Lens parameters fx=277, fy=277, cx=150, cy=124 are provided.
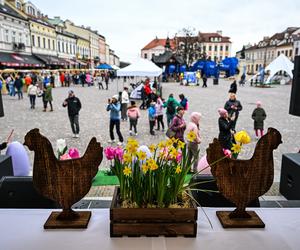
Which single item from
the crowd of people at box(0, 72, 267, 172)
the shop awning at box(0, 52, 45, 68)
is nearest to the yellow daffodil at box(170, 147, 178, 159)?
the crowd of people at box(0, 72, 267, 172)

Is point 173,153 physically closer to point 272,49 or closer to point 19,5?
point 19,5

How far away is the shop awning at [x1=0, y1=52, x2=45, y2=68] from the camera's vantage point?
29.1 m

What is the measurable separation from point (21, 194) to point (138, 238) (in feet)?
5.65

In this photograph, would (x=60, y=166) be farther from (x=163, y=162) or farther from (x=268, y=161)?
(x=268, y=161)

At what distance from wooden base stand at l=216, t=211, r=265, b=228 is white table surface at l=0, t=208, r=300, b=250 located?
3cm

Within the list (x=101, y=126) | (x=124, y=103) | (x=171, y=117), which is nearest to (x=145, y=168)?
(x=171, y=117)

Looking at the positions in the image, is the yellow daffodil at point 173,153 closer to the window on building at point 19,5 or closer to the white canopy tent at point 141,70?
the white canopy tent at point 141,70

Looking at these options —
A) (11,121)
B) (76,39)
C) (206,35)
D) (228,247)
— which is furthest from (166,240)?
(206,35)

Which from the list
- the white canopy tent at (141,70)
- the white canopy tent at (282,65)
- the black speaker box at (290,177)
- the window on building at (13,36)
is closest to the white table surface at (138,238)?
the black speaker box at (290,177)

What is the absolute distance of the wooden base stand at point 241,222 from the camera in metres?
1.61

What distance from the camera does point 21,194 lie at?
272cm

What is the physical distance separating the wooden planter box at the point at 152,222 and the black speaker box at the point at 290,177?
10.8ft

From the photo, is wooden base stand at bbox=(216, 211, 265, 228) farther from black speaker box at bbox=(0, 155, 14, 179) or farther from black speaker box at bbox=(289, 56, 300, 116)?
black speaker box at bbox=(0, 155, 14, 179)

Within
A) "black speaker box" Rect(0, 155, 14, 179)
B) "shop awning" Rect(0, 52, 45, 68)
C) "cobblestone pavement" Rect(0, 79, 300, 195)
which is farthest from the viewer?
"shop awning" Rect(0, 52, 45, 68)
